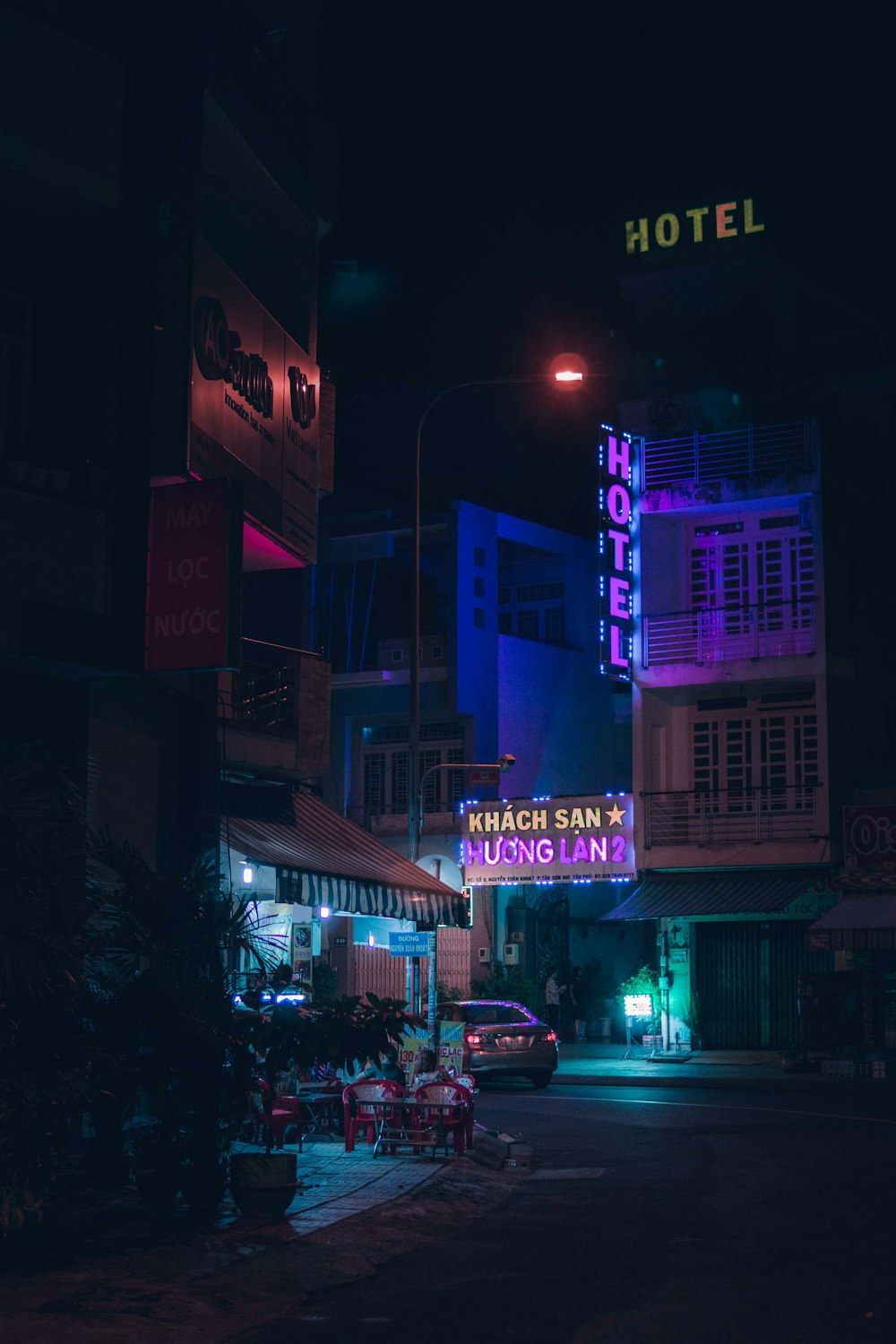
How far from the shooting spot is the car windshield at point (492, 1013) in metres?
29.7

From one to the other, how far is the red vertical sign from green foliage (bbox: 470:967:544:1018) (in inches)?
972

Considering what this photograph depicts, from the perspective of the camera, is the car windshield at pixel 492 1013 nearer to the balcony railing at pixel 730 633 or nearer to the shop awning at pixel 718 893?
the shop awning at pixel 718 893

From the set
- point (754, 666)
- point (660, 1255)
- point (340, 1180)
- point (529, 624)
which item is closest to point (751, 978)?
point (754, 666)

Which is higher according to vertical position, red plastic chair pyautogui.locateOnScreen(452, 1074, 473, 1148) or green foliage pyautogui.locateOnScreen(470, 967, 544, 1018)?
green foliage pyautogui.locateOnScreen(470, 967, 544, 1018)

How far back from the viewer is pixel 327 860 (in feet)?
66.7

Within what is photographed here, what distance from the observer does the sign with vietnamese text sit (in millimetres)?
37188

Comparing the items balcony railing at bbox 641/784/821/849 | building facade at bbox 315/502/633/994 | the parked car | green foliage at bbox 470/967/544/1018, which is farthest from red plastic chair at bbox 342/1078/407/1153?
building facade at bbox 315/502/633/994

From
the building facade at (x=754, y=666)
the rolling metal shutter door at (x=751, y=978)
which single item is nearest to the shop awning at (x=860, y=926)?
the building facade at (x=754, y=666)

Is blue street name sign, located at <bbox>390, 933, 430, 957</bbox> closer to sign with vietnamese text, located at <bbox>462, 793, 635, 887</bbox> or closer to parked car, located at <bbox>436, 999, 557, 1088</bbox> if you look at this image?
parked car, located at <bbox>436, 999, 557, 1088</bbox>

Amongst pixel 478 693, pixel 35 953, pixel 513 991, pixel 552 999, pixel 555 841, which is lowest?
pixel 552 999

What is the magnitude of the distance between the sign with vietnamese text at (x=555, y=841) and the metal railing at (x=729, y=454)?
7.20 metres

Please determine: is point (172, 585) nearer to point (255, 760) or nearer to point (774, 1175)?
point (255, 760)

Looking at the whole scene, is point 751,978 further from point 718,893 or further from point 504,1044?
point 504,1044

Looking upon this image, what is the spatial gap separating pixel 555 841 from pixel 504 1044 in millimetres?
9185
